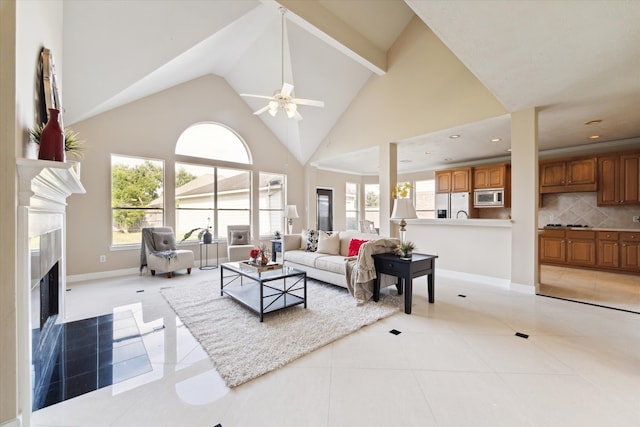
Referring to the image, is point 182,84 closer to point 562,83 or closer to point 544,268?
point 562,83

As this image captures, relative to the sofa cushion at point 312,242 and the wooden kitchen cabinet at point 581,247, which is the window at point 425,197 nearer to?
the wooden kitchen cabinet at point 581,247

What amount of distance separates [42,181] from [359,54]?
15.7ft

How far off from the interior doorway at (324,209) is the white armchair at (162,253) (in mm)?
4322

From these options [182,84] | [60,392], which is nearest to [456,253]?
[60,392]

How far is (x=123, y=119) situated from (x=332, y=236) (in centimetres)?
444

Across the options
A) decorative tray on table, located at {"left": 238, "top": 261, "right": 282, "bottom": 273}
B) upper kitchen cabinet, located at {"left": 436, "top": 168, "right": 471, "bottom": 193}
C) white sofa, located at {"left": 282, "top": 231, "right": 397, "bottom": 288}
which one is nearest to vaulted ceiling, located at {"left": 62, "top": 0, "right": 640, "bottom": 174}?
upper kitchen cabinet, located at {"left": 436, "top": 168, "right": 471, "bottom": 193}

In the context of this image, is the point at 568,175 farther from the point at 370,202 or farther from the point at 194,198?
the point at 194,198

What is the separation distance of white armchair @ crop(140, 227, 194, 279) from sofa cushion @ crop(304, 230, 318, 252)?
2221 millimetres

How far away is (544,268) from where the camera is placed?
5.41 m

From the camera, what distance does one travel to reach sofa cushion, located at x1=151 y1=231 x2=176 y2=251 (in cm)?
480

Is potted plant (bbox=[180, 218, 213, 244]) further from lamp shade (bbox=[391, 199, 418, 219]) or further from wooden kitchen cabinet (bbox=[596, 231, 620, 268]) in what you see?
wooden kitchen cabinet (bbox=[596, 231, 620, 268])

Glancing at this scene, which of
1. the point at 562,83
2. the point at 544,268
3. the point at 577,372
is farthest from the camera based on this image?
the point at 544,268

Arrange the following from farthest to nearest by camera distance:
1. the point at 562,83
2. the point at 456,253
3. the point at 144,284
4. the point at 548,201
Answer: the point at 548,201
the point at 456,253
the point at 144,284
the point at 562,83

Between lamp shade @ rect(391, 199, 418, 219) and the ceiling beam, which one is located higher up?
the ceiling beam
